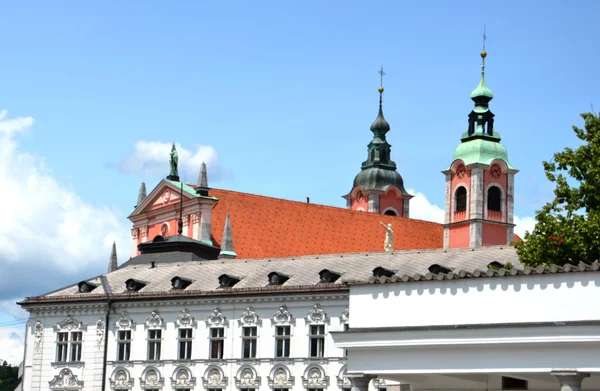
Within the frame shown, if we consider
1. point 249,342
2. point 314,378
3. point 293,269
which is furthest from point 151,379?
point 314,378

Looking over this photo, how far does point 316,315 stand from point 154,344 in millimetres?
9823

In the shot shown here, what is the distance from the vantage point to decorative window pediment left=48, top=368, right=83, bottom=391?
67750mm

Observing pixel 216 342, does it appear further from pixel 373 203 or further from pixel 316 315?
pixel 373 203

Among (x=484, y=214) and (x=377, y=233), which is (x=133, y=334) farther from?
(x=484, y=214)

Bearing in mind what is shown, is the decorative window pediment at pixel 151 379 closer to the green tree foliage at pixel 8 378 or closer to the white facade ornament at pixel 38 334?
the white facade ornament at pixel 38 334

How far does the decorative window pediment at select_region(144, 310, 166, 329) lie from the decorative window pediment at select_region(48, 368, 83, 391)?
17.1 ft

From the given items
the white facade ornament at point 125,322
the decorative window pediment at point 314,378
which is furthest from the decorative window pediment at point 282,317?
the white facade ornament at point 125,322

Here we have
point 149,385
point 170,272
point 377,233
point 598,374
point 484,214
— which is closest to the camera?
point 598,374

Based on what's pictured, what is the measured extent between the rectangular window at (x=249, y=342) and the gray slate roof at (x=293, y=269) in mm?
1964

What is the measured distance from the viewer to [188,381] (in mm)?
63781

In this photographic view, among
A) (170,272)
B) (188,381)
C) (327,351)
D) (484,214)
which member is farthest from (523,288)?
(484,214)

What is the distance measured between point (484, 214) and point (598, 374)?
293 feet

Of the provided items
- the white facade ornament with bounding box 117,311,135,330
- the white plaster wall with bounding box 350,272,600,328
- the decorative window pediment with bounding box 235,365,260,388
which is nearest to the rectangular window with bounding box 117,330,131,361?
the white facade ornament with bounding box 117,311,135,330

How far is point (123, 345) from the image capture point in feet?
219
